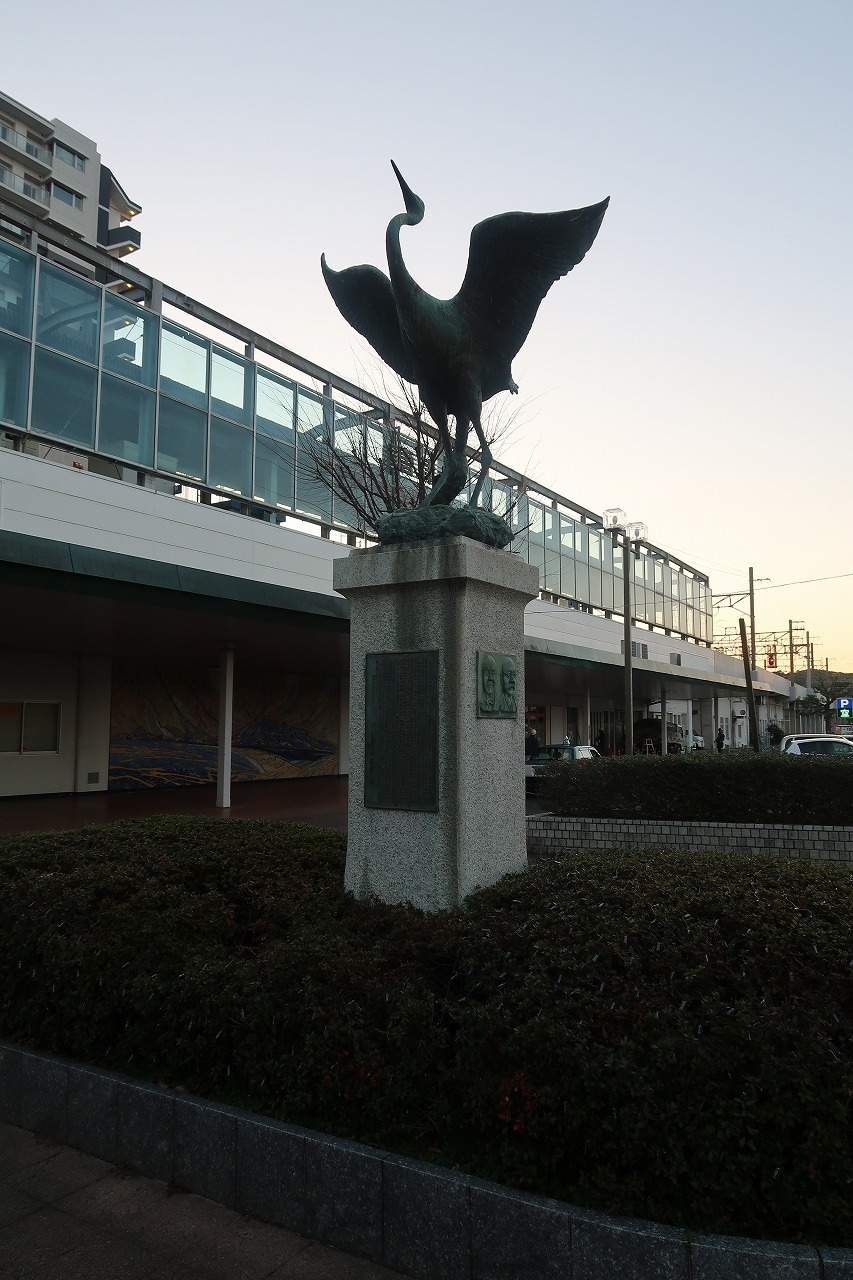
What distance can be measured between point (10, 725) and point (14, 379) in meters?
8.12

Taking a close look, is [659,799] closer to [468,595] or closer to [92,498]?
[468,595]

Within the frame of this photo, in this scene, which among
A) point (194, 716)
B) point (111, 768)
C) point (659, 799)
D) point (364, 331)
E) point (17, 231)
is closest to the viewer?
point (364, 331)

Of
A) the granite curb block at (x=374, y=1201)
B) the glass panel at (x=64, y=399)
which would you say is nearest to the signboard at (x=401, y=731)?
the granite curb block at (x=374, y=1201)

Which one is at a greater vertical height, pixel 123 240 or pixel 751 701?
pixel 123 240

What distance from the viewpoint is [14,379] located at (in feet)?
47.6

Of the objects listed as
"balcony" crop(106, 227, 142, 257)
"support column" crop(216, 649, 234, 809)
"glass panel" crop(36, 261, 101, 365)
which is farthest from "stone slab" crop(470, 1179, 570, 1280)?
"balcony" crop(106, 227, 142, 257)

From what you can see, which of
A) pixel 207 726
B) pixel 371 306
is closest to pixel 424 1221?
pixel 371 306

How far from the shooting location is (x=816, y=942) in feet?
12.0

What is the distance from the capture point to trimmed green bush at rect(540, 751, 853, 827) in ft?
35.6

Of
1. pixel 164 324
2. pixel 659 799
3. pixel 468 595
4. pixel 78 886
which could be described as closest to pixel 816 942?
pixel 468 595

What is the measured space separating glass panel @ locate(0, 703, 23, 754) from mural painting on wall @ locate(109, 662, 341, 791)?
2.48 metres

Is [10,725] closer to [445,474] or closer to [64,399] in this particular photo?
[64,399]

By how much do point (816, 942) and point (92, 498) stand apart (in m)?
13.7

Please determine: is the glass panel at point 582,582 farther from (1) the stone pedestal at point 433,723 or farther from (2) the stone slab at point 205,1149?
(2) the stone slab at point 205,1149
